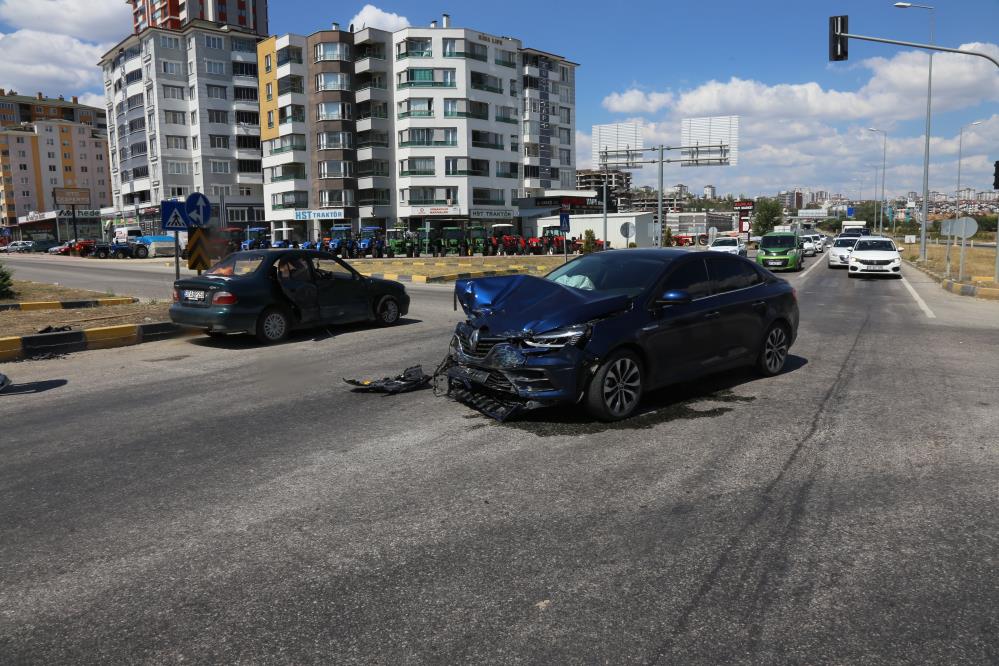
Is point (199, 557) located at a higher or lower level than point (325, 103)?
lower

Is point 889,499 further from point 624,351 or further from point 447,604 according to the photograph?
point 447,604

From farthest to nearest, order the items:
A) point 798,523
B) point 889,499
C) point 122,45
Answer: point 122,45 → point 889,499 → point 798,523

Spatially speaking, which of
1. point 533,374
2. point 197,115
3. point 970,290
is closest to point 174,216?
point 533,374

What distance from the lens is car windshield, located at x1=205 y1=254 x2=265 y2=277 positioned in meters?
11.5

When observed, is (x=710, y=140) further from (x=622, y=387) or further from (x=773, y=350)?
(x=622, y=387)

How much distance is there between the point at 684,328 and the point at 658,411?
0.83 m

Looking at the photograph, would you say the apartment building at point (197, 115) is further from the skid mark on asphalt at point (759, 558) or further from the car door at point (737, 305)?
the skid mark on asphalt at point (759, 558)

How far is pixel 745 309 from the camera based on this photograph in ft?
25.6

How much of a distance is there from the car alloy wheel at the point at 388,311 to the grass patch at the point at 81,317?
3896 millimetres

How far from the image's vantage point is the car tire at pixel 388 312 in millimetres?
13445

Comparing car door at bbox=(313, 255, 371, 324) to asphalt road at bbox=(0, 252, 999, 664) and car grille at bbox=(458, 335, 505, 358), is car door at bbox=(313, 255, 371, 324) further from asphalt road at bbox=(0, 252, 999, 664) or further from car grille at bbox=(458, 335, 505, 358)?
car grille at bbox=(458, 335, 505, 358)

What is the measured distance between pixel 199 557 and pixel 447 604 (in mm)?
1409

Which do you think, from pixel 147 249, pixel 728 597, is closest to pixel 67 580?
pixel 728 597

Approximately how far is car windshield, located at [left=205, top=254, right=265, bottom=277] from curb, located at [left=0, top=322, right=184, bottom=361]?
1.55 meters
